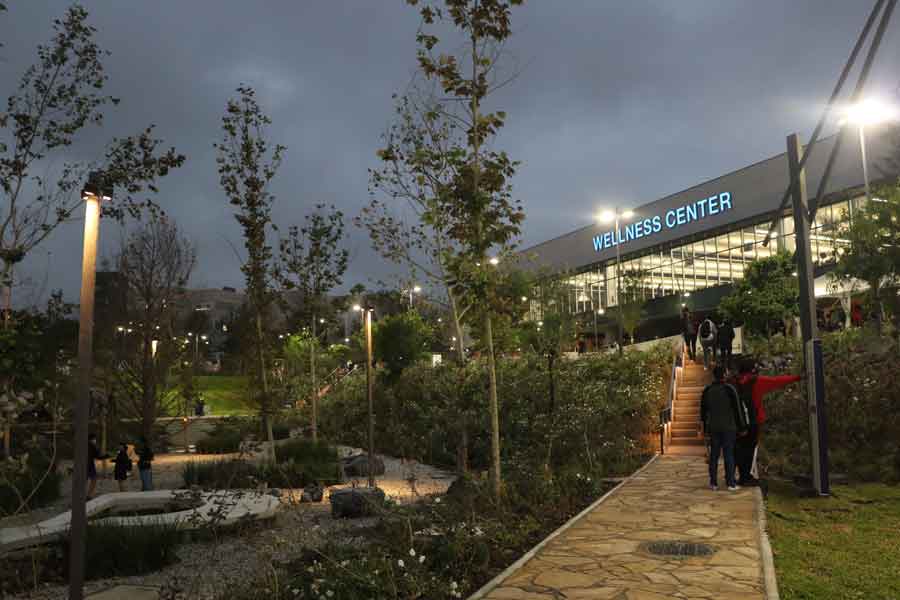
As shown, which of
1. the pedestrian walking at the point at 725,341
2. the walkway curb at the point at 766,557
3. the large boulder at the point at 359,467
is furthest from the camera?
the pedestrian walking at the point at 725,341

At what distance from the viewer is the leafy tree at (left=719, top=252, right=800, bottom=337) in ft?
86.5

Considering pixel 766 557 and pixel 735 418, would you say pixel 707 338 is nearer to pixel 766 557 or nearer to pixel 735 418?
pixel 735 418

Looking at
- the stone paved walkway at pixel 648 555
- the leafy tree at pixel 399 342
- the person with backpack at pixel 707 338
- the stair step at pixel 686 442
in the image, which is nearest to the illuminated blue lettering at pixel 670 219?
the leafy tree at pixel 399 342

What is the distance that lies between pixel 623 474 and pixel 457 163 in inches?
272

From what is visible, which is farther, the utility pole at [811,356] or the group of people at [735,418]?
the group of people at [735,418]

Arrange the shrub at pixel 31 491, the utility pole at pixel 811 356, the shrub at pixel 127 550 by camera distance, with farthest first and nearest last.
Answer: the shrub at pixel 31 491 → the utility pole at pixel 811 356 → the shrub at pixel 127 550

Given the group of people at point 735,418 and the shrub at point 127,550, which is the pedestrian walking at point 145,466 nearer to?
the shrub at point 127,550

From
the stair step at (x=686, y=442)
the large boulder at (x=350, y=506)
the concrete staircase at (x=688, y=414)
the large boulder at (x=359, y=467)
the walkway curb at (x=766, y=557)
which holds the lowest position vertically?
the large boulder at (x=359, y=467)

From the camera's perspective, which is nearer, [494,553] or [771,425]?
[494,553]

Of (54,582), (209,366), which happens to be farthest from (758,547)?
(209,366)

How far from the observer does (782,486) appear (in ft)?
36.3

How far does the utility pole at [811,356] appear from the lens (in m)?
10.2

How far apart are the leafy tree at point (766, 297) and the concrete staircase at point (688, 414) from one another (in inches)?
206

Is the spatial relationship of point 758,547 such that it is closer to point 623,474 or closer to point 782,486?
point 782,486
